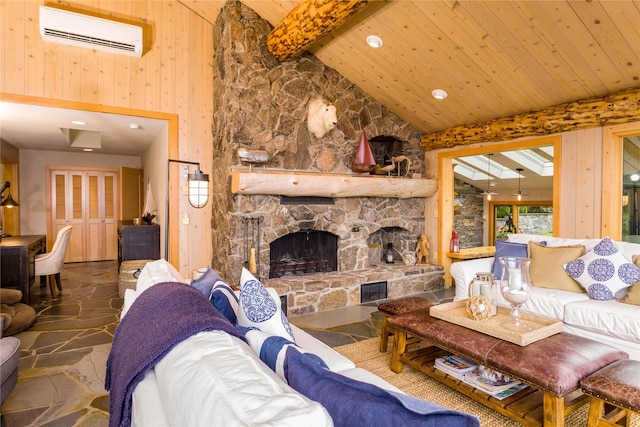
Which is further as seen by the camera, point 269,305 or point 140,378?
point 269,305

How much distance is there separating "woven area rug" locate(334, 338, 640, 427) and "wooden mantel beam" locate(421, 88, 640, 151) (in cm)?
264

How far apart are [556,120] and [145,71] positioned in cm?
459

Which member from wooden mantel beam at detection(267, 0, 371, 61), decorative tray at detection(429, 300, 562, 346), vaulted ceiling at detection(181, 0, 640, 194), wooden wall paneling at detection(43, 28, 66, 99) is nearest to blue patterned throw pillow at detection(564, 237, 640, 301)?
decorative tray at detection(429, 300, 562, 346)

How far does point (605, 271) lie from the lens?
2893 mm

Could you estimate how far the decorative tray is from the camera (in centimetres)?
209

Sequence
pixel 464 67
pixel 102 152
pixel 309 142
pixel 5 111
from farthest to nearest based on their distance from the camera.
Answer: pixel 102 152 < pixel 309 142 < pixel 5 111 < pixel 464 67

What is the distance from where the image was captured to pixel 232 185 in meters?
3.98

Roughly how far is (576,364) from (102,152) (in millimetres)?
8427

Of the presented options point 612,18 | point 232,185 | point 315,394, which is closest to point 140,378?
point 315,394

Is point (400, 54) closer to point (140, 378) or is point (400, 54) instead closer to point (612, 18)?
point (612, 18)

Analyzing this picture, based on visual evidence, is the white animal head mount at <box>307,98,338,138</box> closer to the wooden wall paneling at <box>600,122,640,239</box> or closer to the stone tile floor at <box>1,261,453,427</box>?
the stone tile floor at <box>1,261,453,427</box>

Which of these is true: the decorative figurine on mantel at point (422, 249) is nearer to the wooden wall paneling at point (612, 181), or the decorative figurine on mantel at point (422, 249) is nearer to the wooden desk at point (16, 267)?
the wooden wall paneling at point (612, 181)

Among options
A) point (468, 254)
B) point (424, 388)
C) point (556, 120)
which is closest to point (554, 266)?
point (556, 120)

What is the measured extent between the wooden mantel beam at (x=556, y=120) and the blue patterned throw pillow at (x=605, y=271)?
1297 millimetres
